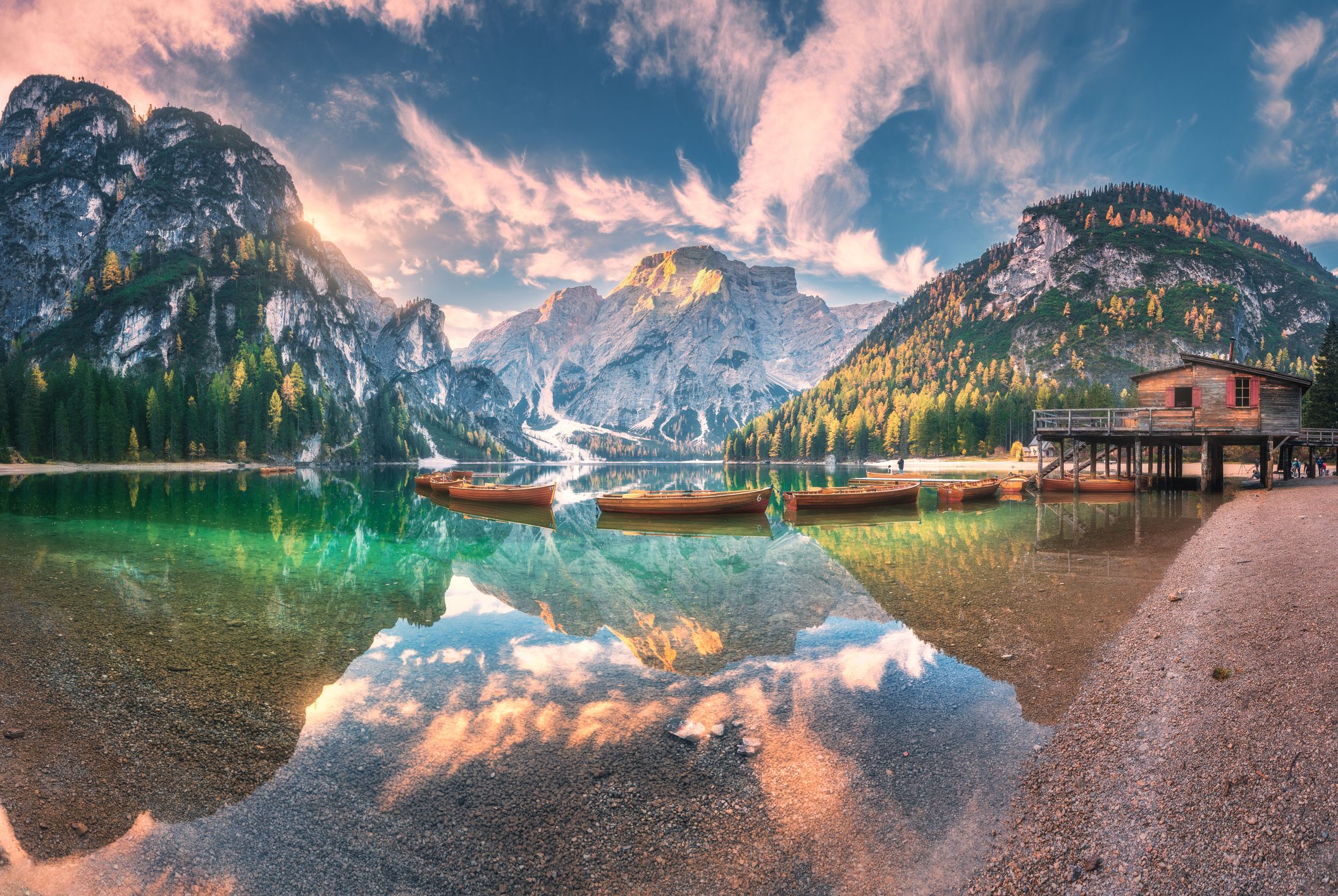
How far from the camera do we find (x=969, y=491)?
44.6 metres

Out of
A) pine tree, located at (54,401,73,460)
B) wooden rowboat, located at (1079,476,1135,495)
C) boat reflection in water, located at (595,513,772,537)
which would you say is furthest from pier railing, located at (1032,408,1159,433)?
pine tree, located at (54,401,73,460)

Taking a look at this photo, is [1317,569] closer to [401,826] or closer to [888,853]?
[888,853]

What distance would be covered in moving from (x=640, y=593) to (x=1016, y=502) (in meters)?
37.4

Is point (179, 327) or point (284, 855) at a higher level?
point (179, 327)

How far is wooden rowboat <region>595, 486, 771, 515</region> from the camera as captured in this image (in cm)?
4016

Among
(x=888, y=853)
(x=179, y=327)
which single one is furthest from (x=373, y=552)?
(x=179, y=327)

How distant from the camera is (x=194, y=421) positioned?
11825 cm

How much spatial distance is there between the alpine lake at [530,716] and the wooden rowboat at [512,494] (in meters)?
27.0

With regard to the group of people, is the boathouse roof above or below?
above

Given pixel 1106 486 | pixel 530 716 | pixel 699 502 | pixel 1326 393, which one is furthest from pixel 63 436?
pixel 1326 393

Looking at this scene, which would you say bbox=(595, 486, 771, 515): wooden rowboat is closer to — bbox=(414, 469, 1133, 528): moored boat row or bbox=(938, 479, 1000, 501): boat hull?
bbox=(414, 469, 1133, 528): moored boat row

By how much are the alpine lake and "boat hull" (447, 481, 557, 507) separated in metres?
27.0

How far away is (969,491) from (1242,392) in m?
19.8

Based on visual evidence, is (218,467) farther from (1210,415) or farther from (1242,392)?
(1242,392)
